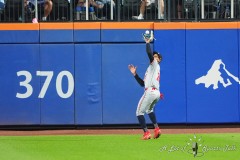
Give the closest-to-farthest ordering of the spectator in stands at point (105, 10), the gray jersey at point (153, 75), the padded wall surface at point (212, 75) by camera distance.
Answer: the gray jersey at point (153, 75)
the padded wall surface at point (212, 75)
the spectator in stands at point (105, 10)

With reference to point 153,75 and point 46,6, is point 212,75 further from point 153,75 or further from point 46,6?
point 46,6

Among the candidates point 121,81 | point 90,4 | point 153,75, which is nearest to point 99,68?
point 121,81

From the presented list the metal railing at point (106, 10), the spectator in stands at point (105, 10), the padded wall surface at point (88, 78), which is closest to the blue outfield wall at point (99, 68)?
the padded wall surface at point (88, 78)

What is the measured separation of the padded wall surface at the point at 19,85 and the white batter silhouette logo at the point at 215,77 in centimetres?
422

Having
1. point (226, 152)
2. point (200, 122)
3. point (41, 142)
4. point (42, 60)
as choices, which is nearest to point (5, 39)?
point (42, 60)

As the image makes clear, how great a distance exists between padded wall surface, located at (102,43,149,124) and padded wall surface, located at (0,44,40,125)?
1.76 metres

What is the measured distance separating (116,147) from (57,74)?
194 inches

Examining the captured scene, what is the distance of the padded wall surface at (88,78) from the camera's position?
1709 centimetres

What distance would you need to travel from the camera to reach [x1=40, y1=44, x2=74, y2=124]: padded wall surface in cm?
1705

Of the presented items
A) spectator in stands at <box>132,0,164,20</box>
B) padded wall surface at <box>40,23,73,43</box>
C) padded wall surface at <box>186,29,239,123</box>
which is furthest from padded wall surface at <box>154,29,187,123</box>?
padded wall surface at <box>40,23,73,43</box>

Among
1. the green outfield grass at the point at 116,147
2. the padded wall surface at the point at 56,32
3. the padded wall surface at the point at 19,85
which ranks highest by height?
the padded wall surface at the point at 56,32

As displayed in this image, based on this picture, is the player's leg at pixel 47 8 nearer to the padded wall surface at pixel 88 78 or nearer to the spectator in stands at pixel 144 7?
the padded wall surface at pixel 88 78

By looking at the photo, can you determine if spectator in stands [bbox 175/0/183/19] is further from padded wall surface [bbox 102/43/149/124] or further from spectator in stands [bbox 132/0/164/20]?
padded wall surface [bbox 102/43/149/124]

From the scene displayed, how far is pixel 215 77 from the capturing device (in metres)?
17.3
